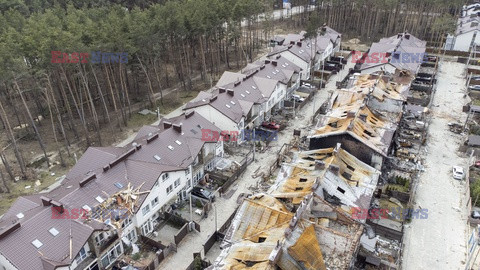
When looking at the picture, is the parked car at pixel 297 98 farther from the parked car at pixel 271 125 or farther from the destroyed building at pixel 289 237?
the destroyed building at pixel 289 237

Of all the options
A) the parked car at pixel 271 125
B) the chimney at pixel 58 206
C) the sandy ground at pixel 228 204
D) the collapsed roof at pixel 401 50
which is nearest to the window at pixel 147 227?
the sandy ground at pixel 228 204

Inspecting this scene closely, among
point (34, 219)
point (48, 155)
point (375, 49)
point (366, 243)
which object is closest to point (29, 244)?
point (34, 219)

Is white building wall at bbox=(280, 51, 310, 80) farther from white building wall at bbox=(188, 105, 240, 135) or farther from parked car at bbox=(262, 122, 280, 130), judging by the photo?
white building wall at bbox=(188, 105, 240, 135)

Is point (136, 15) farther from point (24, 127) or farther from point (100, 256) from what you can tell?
point (100, 256)

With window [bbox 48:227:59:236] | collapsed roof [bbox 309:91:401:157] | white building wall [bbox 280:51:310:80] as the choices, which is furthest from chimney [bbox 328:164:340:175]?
white building wall [bbox 280:51:310:80]

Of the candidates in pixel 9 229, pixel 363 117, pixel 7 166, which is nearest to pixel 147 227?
pixel 9 229

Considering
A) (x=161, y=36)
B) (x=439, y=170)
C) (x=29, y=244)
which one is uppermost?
(x=161, y=36)
